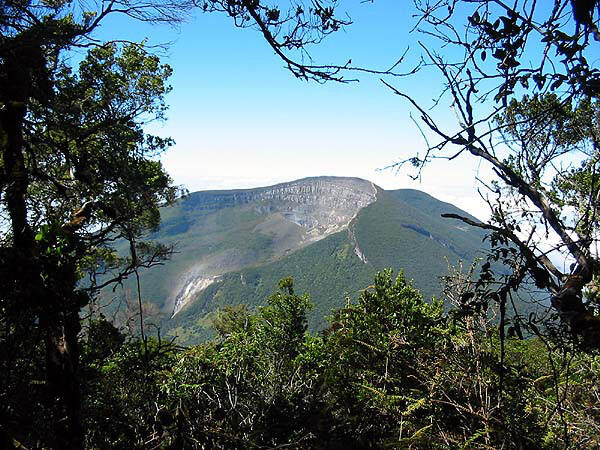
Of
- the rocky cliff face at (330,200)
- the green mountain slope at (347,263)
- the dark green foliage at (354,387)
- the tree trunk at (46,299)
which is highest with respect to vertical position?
the rocky cliff face at (330,200)

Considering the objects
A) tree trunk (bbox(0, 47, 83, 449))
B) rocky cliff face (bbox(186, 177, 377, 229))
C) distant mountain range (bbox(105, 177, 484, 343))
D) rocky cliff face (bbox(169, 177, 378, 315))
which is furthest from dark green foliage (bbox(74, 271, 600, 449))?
rocky cliff face (bbox(186, 177, 377, 229))

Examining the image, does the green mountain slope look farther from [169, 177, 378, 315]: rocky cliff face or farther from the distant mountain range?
[169, 177, 378, 315]: rocky cliff face

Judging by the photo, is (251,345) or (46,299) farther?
(251,345)

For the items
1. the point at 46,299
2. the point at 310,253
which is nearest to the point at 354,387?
the point at 46,299

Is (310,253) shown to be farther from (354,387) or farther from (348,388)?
(354,387)

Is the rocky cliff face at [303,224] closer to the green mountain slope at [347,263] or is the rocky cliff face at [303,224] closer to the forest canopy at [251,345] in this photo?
the green mountain slope at [347,263]

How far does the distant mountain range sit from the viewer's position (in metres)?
127

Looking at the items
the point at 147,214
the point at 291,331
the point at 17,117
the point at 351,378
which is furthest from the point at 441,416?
the point at 147,214

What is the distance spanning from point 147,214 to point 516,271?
477 inches

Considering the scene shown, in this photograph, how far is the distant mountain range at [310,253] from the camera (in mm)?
126938

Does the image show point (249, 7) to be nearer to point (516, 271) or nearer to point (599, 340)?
point (516, 271)

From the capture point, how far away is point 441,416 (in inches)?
187

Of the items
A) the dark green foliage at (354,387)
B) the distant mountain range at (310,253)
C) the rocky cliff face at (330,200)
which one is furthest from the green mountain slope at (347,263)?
the dark green foliage at (354,387)

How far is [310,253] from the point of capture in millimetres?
150750
